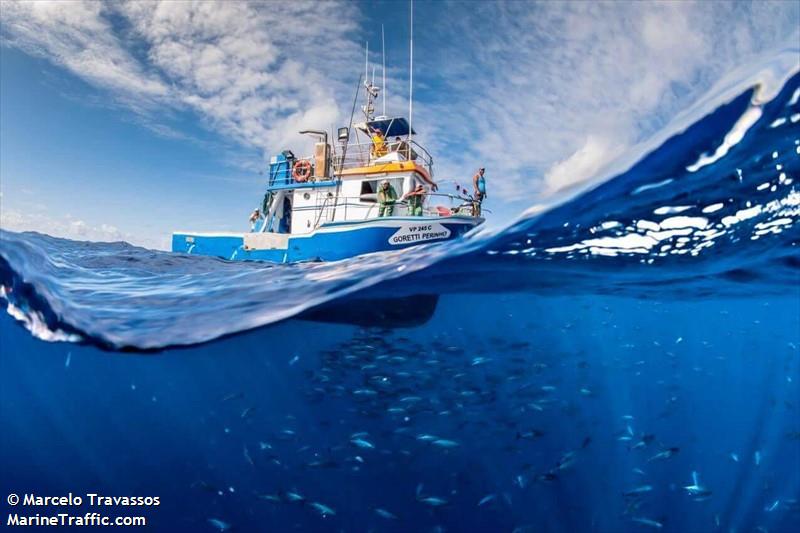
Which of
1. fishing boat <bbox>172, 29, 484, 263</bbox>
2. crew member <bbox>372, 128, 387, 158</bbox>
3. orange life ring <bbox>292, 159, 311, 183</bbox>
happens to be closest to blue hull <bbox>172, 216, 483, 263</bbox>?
fishing boat <bbox>172, 29, 484, 263</bbox>

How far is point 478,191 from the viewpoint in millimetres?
16062

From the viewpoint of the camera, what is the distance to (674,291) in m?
13.4

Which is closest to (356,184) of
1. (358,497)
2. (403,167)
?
(403,167)

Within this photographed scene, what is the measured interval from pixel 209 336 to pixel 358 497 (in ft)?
21.1

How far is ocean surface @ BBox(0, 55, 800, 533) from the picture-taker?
6.29 meters

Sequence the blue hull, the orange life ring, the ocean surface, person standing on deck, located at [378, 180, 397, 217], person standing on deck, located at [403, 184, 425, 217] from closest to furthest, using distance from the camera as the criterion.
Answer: the ocean surface, the blue hull, person standing on deck, located at [403, 184, 425, 217], person standing on deck, located at [378, 180, 397, 217], the orange life ring

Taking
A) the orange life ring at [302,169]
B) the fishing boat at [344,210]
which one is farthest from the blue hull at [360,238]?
the orange life ring at [302,169]

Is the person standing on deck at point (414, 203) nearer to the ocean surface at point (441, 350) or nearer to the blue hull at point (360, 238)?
the blue hull at point (360, 238)

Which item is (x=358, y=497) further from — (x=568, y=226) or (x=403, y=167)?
(x=403, y=167)

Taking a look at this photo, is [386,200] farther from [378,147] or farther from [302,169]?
[302,169]

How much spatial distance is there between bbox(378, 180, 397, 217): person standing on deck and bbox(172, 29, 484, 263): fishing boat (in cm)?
6

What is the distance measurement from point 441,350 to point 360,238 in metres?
5.91

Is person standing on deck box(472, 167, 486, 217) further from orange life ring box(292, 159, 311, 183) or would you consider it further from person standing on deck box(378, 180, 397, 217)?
orange life ring box(292, 159, 311, 183)

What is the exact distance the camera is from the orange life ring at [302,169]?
2013cm
